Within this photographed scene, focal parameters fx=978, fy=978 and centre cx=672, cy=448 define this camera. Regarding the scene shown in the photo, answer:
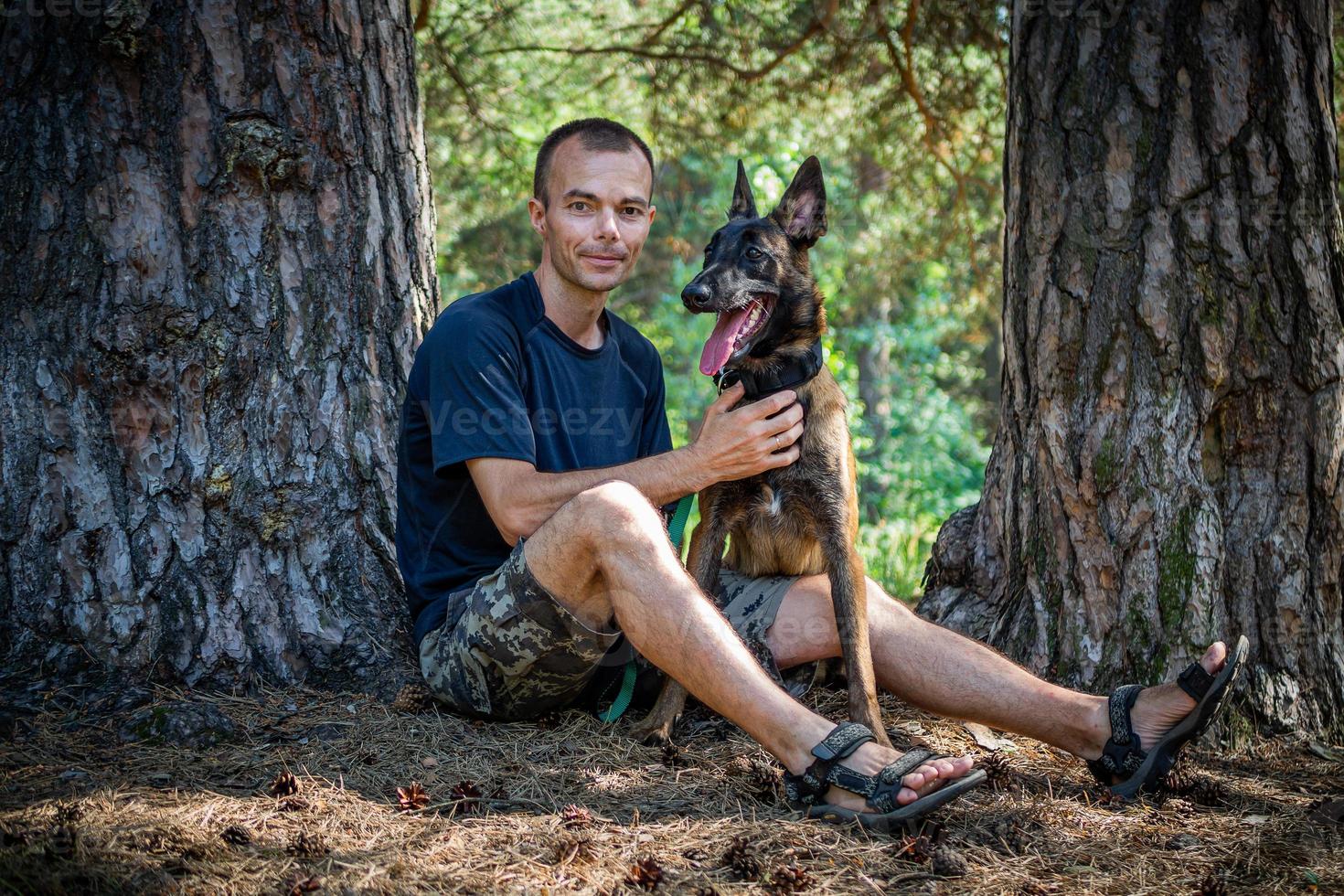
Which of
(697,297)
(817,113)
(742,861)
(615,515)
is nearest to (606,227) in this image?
(697,297)

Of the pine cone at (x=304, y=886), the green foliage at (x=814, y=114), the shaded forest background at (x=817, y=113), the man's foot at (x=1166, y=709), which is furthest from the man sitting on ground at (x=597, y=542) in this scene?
the green foliage at (x=814, y=114)

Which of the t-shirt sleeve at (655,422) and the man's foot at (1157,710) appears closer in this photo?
the man's foot at (1157,710)

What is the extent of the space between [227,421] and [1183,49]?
11.4 feet

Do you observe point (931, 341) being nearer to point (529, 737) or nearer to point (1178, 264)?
point (1178, 264)

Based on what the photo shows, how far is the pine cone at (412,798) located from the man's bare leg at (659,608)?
2.02ft

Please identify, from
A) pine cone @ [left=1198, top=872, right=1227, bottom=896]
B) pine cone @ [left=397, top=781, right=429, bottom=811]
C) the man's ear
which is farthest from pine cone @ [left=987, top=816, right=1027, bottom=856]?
the man's ear

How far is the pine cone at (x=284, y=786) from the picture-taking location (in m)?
2.50

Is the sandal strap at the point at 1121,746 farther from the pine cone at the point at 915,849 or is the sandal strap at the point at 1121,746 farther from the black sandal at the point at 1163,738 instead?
the pine cone at the point at 915,849

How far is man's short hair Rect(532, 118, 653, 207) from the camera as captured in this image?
3430mm

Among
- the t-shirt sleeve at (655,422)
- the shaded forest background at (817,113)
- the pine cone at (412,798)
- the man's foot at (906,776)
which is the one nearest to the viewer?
the man's foot at (906,776)

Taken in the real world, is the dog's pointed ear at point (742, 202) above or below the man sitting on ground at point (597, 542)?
above

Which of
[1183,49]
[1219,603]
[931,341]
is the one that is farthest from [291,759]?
[931,341]

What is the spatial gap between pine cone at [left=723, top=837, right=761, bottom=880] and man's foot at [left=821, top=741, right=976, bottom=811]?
0.98 ft

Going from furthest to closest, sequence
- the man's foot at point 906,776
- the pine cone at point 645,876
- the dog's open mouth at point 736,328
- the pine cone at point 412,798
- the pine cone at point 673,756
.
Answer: the dog's open mouth at point 736,328, the pine cone at point 673,756, the pine cone at point 412,798, the man's foot at point 906,776, the pine cone at point 645,876
